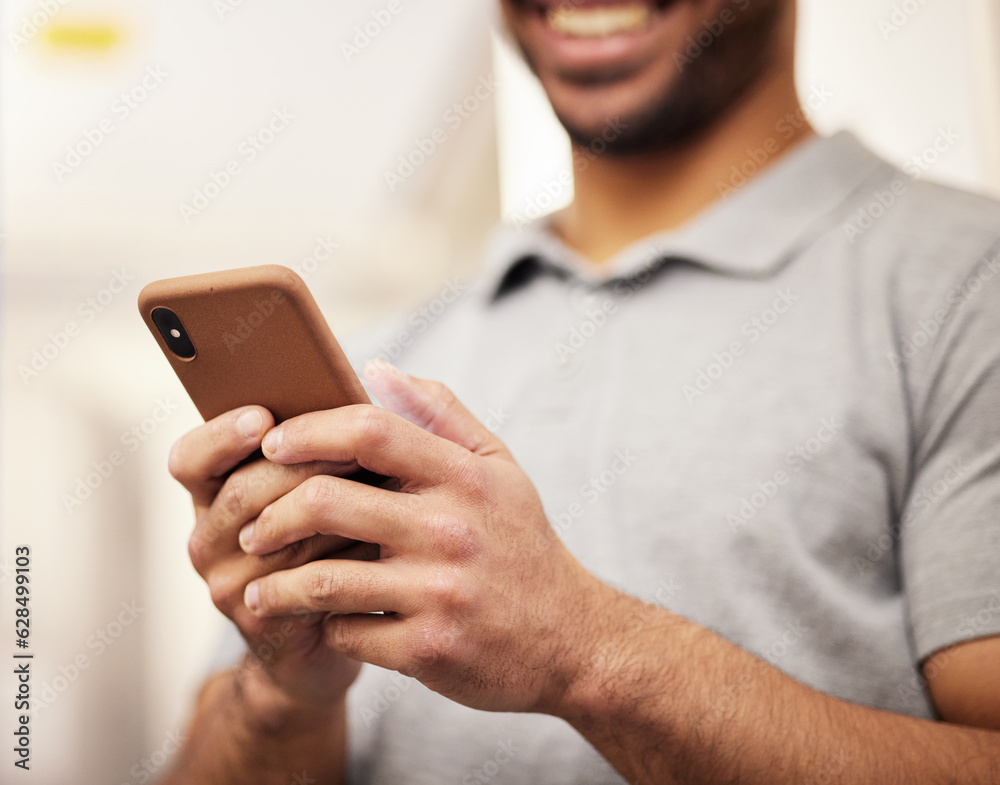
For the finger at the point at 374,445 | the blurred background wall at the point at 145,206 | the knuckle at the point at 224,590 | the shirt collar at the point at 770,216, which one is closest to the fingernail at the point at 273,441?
the finger at the point at 374,445

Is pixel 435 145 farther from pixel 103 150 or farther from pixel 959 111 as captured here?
pixel 959 111

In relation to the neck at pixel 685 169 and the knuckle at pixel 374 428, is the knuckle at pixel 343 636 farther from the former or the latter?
the neck at pixel 685 169

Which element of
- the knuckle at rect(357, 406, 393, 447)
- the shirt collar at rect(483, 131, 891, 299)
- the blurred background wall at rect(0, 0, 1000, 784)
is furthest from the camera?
the blurred background wall at rect(0, 0, 1000, 784)

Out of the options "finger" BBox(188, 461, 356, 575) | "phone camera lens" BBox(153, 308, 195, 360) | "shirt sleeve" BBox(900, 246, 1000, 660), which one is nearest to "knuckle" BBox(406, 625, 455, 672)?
"finger" BBox(188, 461, 356, 575)

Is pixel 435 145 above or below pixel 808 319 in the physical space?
below

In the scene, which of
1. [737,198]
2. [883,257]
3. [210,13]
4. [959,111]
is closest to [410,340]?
[737,198]

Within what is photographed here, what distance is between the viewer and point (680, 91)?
2.58 feet

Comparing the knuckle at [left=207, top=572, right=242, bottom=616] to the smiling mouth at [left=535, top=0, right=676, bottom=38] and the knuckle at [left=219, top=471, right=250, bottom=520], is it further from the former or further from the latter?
the smiling mouth at [left=535, top=0, right=676, bottom=38]

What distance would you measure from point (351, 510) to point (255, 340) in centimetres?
11

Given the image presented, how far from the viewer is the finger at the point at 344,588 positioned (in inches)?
16.4

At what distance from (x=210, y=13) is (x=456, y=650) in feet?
6.72

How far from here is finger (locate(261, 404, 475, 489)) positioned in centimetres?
41

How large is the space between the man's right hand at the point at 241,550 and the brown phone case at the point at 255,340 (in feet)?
0.06

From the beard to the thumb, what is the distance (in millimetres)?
451
